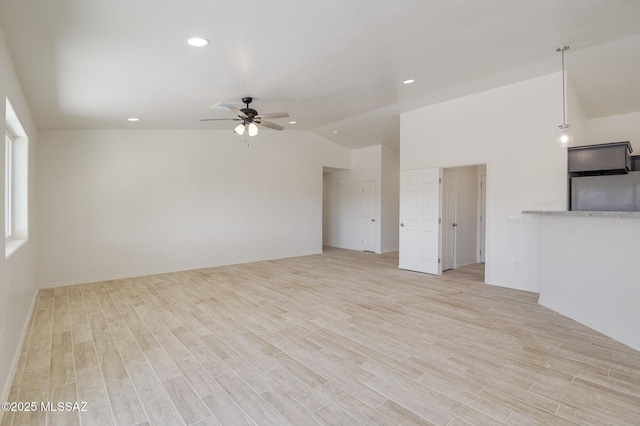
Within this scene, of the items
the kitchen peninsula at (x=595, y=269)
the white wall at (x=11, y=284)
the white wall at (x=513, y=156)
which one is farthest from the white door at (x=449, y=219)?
the white wall at (x=11, y=284)

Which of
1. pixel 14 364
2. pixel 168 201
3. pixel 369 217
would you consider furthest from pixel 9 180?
pixel 369 217

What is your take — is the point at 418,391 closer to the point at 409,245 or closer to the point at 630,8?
the point at 630,8

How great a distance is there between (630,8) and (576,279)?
2.81 m

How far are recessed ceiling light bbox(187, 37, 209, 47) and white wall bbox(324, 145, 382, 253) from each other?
21.6 ft

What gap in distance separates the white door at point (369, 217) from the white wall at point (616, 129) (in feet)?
15.9

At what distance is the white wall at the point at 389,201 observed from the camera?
8.88 m

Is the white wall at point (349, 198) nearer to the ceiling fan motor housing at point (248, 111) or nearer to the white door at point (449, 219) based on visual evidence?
the white door at point (449, 219)

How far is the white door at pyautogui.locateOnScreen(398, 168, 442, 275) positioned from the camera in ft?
19.8

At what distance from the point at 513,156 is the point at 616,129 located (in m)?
2.80

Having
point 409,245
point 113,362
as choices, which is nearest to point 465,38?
point 409,245

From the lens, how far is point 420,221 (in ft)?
20.6

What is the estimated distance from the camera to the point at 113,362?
2.80 metres

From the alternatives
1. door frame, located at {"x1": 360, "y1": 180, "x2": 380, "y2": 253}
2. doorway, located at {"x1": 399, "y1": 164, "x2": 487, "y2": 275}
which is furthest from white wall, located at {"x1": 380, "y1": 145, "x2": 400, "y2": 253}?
doorway, located at {"x1": 399, "y1": 164, "x2": 487, "y2": 275}

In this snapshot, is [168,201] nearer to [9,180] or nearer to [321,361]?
[9,180]
